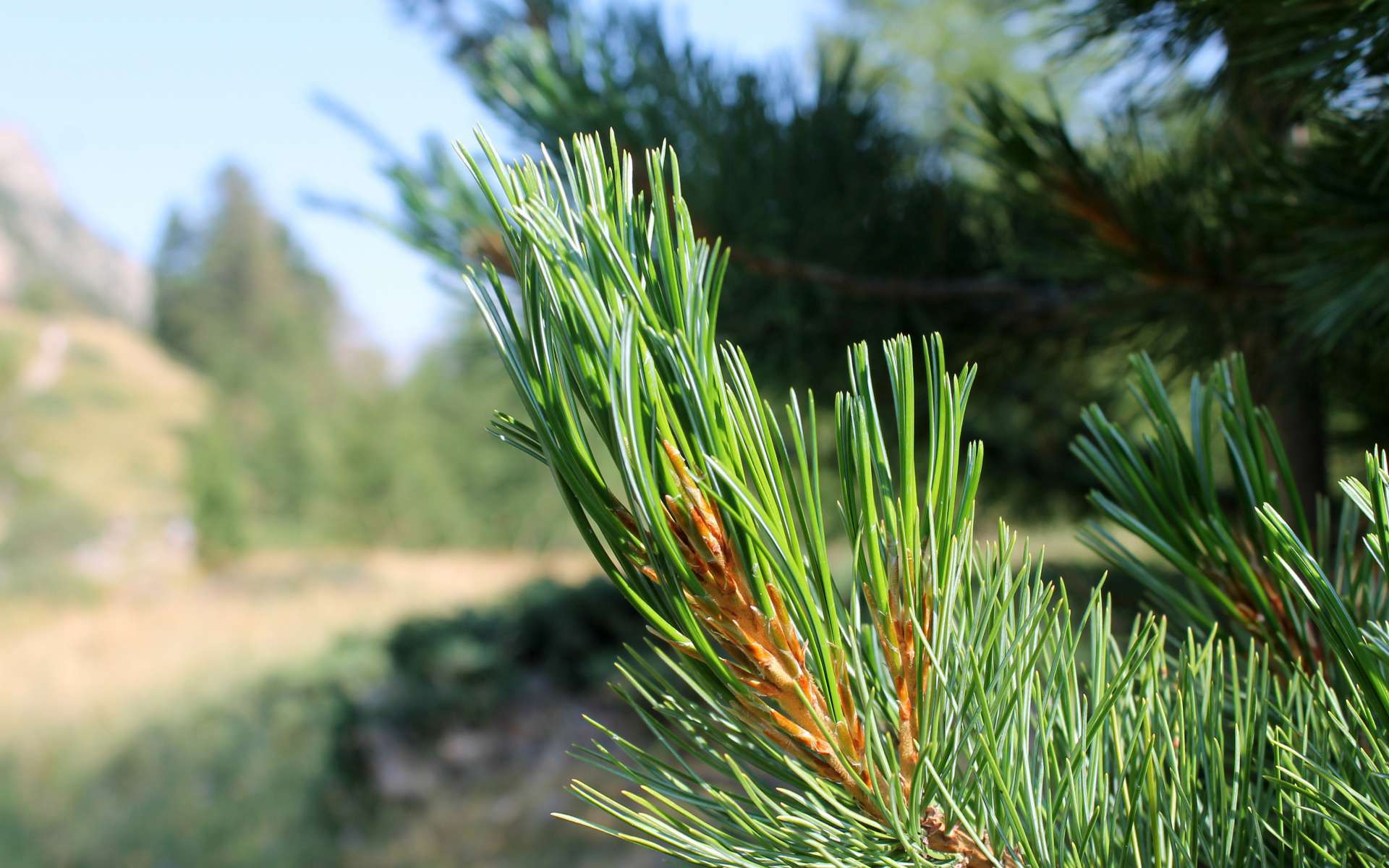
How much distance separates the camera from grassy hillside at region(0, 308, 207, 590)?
44.1 feet

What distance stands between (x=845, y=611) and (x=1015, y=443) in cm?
189

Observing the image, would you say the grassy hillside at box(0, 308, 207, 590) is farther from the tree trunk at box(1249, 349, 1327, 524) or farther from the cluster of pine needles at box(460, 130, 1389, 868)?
the cluster of pine needles at box(460, 130, 1389, 868)

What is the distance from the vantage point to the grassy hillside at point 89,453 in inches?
529

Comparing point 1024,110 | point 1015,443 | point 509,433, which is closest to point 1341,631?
point 509,433

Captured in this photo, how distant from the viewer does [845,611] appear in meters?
0.40

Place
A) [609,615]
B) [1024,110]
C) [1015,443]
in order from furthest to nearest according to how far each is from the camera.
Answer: [609,615]
[1015,443]
[1024,110]

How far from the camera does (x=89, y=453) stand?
791 inches

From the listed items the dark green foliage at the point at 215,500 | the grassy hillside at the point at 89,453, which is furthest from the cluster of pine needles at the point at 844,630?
the dark green foliage at the point at 215,500

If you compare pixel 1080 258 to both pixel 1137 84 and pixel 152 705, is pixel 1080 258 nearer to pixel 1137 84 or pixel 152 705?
pixel 1137 84

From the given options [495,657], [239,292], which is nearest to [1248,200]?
[495,657]

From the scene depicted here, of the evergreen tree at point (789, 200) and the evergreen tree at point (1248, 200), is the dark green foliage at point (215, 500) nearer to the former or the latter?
the evergreen tree at point (789, 200)

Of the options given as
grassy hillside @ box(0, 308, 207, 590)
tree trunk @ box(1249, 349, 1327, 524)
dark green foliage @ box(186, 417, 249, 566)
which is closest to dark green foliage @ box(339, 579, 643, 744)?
tree trunk @ box(1249, 349, 1327, 524)

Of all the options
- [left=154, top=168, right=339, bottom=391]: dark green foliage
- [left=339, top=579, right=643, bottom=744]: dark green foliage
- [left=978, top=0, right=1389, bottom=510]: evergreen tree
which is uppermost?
[left=154, top=168, right=339, bottom=391]: dark green foliage

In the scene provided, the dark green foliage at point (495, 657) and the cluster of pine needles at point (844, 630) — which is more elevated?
the cluster of pine needles at point (844, 630)
